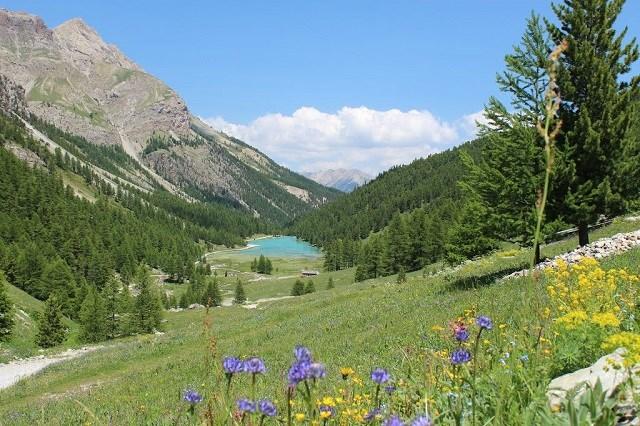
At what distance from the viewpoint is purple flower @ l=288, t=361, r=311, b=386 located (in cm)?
238

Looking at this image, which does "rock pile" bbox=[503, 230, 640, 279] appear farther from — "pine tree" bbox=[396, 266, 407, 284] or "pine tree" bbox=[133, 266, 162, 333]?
"pine tree" bbox=[133, 266, 162, 333]

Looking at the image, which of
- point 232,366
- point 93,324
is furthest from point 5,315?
point 232,366

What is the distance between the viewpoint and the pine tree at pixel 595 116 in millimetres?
19594

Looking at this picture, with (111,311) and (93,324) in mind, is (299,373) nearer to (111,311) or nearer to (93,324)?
(93,324)

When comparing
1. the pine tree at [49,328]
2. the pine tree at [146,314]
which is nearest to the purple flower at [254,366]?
the pine tree at [49,328]

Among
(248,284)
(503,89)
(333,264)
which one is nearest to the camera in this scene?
(503,89)

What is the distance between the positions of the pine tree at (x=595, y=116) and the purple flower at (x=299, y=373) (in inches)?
774

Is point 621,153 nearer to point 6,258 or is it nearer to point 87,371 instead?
point 87,371

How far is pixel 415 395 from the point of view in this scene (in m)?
4.99

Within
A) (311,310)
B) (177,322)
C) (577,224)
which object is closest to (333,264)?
(177,322)

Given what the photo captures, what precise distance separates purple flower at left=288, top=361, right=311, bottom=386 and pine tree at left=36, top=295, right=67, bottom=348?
61773mm

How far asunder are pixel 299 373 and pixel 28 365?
43.9m

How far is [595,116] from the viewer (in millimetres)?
20297

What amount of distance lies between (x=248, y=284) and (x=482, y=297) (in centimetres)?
12545
